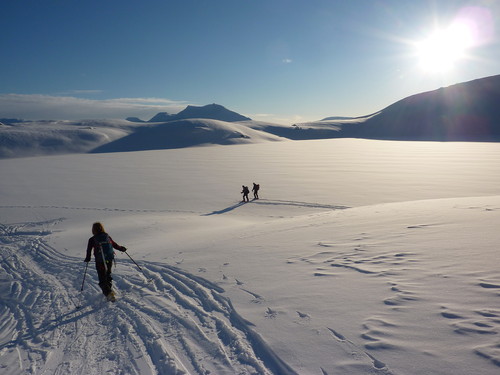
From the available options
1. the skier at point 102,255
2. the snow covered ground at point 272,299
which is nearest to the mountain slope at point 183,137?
the snow covered ground at point 272,299

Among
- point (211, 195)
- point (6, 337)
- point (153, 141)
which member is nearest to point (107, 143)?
point (153, 141)

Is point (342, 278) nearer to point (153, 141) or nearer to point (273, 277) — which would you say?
point (273, 277)

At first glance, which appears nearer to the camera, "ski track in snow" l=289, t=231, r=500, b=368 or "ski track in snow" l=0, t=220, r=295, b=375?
"ski track in snow" l=289, t=231, r=500, b=368

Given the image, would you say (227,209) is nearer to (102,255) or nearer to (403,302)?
(102,255)

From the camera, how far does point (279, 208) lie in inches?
701

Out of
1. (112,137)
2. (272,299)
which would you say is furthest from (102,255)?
(112,137)

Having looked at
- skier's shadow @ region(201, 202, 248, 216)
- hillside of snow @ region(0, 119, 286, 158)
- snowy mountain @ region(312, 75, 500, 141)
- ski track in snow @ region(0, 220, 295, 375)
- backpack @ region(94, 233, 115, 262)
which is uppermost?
snowy mountain @ region(312, 75, 500, 141)

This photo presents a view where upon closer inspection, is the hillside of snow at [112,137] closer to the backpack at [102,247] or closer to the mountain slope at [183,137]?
the mountain slope at [183,137]

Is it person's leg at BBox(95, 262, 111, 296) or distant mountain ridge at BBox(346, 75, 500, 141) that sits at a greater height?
distant mountain ridge at BBox(346, 75, 500, 141)

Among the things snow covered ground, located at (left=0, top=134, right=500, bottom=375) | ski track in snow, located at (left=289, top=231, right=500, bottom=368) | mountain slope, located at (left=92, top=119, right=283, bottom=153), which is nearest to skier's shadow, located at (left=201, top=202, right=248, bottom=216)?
snow covered ground, located at (left=0, top=134, right=500, bottom=375)

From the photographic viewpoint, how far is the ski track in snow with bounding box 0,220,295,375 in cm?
423

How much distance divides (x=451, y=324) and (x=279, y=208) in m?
13.8

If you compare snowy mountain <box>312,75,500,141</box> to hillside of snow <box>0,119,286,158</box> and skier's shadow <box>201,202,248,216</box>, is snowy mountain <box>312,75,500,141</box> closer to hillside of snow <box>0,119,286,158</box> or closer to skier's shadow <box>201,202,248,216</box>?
hillside of snow <box>0,119,286,158</box>

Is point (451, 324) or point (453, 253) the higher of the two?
point (453, 253)
